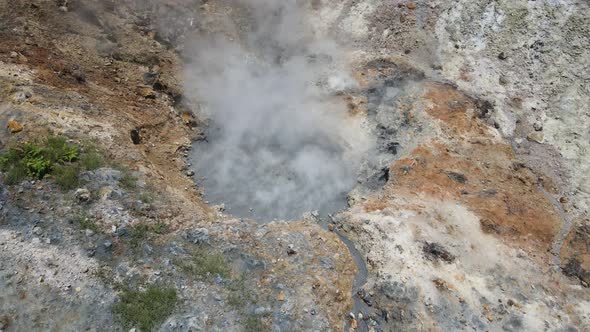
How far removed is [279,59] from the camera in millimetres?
23641

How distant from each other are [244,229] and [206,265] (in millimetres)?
2346

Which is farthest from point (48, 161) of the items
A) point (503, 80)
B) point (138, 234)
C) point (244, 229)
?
point (503, 80)

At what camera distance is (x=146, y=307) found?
466 inches

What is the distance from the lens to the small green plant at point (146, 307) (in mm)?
11523

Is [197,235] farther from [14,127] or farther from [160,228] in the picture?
[14,127]

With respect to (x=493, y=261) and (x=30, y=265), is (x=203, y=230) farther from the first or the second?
(x=493, y=261)

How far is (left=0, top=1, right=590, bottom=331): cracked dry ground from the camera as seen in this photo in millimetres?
12367

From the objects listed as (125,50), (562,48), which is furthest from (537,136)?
(125,50)

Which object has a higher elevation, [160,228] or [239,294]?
[160,228]

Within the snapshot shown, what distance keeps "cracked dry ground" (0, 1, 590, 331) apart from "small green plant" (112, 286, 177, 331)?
24 centimetres

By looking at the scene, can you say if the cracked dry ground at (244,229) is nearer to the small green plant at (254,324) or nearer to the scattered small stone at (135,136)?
the small green plant at (254,324)

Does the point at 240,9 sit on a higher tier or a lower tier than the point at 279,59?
higher

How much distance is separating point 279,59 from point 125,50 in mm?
7934

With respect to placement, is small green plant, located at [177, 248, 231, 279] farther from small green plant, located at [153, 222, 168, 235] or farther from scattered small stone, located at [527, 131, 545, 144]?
scattered small stone, located at [527, 131, 545, 144]
